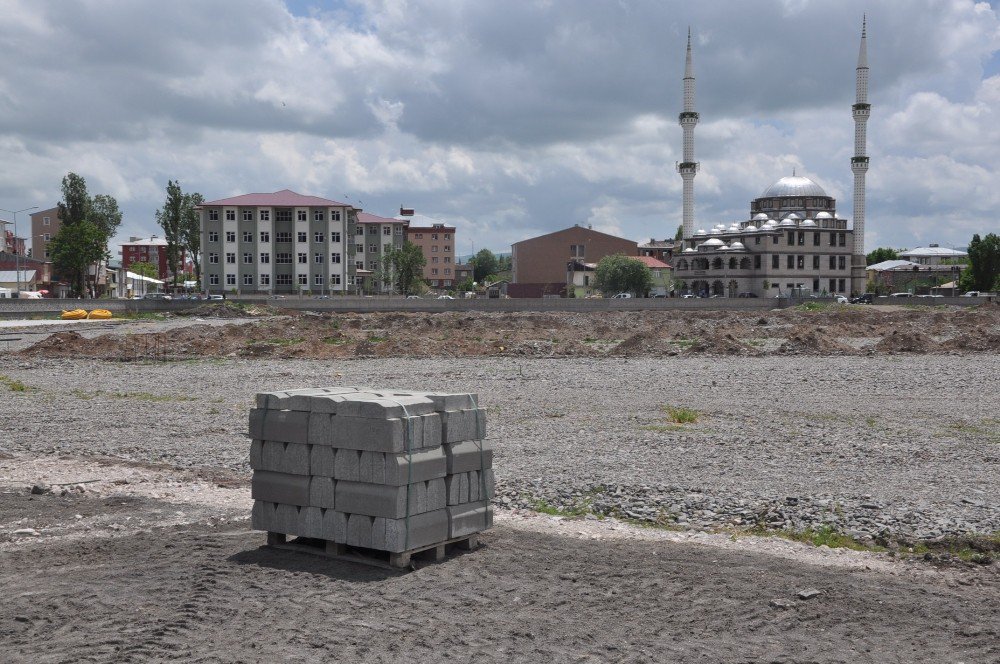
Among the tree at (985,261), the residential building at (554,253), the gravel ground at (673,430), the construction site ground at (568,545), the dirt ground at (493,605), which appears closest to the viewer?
the dirt ground at (493,605)

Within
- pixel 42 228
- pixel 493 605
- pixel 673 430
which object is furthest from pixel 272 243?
pixel 493 605

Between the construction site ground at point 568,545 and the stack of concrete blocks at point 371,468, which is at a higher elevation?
the stack of concrete blocks at point 371,468

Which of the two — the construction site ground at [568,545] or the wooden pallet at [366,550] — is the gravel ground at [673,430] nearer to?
the construction site ground at [568,545]

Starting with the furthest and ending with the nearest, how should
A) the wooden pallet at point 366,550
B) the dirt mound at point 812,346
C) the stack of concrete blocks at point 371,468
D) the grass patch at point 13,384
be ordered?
the dirt mound at point 812,346, the grass patch at point 13,384, the wooden pallet at point 366,550, the stack of concrete blocks at point 371,468

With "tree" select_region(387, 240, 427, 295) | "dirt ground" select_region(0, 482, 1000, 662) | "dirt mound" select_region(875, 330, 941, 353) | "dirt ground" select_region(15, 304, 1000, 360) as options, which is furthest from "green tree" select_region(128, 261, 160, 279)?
"dirt ground" select_region(0, 482, 1000, 662)

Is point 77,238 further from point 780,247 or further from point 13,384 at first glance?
point 780,247

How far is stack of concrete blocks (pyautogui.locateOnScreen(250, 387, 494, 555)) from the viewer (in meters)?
9.38

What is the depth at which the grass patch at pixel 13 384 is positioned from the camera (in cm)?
2834

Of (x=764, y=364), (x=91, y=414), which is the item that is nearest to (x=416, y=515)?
(x=91, y=414)

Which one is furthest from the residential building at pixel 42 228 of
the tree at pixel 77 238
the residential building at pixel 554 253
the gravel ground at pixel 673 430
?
the gravel ground at pixel 673 430

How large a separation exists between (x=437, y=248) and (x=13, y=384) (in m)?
150

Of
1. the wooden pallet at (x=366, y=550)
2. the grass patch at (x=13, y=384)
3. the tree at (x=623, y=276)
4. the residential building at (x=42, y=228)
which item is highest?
the residential building at (x=42, y=228)

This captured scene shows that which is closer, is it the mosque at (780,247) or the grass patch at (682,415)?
the grass patch at (682,415)

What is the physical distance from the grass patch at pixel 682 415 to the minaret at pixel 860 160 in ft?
401
